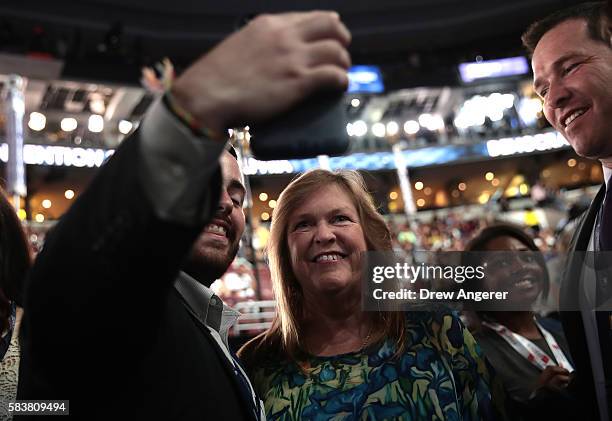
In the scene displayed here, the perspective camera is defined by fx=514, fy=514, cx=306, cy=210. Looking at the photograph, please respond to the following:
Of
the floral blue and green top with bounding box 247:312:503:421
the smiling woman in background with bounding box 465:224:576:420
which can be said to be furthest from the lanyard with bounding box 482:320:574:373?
the floral blue and green top with bounding box 247:312:503:421

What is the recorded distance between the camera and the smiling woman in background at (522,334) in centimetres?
116

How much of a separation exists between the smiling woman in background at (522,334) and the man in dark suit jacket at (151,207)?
72 cm

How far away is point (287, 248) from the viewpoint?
5.36ft

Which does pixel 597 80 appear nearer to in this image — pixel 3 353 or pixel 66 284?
pixel 66 284

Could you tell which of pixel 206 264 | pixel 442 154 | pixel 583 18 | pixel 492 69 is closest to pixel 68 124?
pixel 442 154

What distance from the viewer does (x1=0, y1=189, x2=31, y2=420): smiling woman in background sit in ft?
4.24

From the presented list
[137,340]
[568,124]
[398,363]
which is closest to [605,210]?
[568,124]

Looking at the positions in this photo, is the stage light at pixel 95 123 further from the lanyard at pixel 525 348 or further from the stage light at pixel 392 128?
the lanyard at pixel 525 348

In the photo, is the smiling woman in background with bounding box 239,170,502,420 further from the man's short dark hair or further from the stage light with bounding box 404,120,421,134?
the stage light with bounding box 404,120,421,134

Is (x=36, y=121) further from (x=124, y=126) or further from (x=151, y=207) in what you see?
(x=151, y=207)

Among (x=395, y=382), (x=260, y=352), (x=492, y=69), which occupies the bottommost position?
(x=395, y=382)

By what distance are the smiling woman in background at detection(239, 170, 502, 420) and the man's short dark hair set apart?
656 millimetres

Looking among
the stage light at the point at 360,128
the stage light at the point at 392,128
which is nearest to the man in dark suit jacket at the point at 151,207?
the stage light at the point at 360,128

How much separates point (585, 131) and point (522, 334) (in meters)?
1.24
